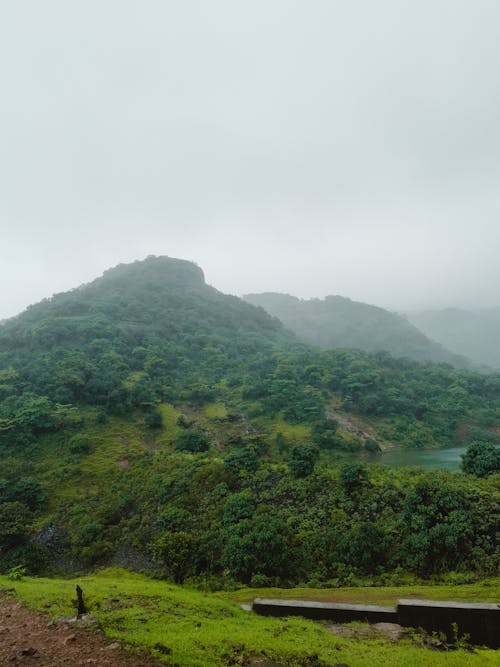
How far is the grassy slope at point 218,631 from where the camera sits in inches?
234

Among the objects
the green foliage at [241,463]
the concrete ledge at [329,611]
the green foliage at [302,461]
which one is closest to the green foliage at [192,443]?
the green foliage at [241,463]

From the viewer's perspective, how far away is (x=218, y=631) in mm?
6867

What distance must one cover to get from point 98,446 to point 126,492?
7.35m

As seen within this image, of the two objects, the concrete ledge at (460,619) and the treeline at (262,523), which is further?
the treeline at (262,523)

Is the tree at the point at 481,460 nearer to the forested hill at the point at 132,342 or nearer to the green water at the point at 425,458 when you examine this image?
the green water at the point at 425,458

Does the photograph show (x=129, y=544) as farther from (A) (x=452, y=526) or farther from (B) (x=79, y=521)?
(A) (x=452, y=526)

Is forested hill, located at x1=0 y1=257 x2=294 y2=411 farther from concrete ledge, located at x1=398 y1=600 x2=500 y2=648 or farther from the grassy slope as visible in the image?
concrete ledge, located at x1=398 y1=600 x2=500 y2=648

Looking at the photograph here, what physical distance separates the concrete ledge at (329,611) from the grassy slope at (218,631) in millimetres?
500

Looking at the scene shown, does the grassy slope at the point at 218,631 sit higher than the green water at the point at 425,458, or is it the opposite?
the grassy slope at the point at 218,631

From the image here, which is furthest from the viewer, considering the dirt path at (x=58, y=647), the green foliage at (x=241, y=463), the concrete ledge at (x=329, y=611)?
the green foliage at (x=241, y=463)

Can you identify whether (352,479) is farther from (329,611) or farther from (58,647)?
(58,647)

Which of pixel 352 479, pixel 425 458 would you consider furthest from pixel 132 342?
pixel 352 479

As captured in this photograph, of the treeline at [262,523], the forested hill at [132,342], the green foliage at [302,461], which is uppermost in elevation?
the forested hill at [132,342]

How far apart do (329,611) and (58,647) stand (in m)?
5.68
